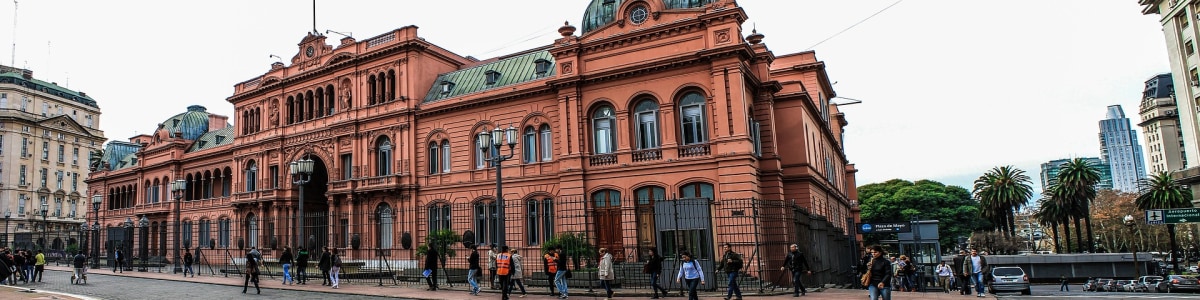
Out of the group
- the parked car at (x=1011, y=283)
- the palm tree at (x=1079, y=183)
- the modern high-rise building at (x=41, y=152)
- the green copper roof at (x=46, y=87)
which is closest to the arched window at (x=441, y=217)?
the parked car at (x=1011, y=283)

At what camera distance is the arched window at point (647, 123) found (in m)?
26.8

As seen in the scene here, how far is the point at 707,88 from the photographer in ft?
83.9

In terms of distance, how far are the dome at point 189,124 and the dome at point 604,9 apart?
1453 inches

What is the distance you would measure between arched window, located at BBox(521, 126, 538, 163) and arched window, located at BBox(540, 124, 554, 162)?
0.43 metres

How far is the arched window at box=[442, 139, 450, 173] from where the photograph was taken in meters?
33.3

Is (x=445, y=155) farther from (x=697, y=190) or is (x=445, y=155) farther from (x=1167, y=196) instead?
(x=1167, y=196)

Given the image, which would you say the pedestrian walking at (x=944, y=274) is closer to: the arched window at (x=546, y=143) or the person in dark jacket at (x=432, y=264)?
the arched window at (x=546, y=143)

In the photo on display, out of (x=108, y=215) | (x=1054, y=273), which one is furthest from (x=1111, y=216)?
(x=108, y=215)

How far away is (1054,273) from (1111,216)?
1910 centimetres

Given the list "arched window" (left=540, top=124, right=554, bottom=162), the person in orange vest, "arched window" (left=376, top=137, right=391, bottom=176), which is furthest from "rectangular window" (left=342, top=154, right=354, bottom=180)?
the person in orange vest

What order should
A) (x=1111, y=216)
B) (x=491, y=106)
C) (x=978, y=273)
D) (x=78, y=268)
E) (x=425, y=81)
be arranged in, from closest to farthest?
(x=978, y=273)
(x=78, y=268)
(x=491, y=106)
(x=425, y=81)
(x=1111, y=216)

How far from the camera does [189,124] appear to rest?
172ft

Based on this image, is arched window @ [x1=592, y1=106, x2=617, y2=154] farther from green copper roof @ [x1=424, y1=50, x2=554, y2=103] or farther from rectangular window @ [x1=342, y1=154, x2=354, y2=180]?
rectangular window @ [x1=342, y1=154, x2=354, y2=180]

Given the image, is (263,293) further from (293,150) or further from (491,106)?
(293,150)
